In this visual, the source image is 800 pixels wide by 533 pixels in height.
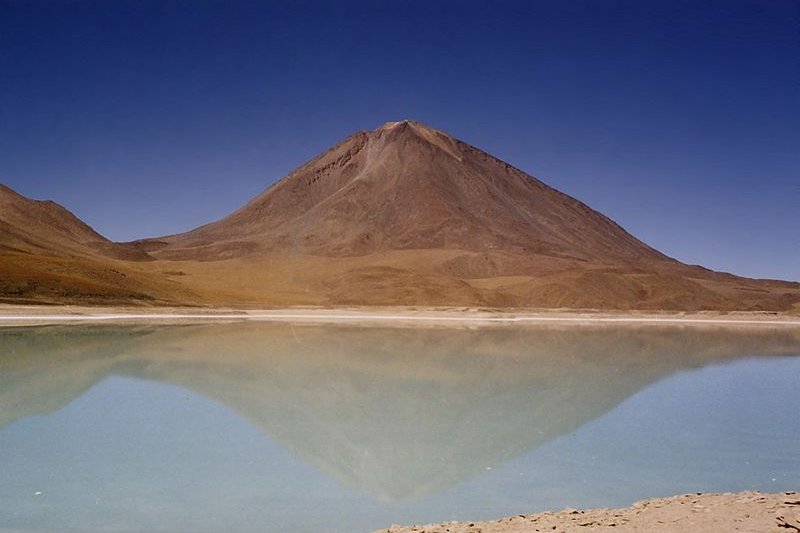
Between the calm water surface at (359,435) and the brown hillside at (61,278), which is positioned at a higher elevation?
the brown hillside at (61,278)

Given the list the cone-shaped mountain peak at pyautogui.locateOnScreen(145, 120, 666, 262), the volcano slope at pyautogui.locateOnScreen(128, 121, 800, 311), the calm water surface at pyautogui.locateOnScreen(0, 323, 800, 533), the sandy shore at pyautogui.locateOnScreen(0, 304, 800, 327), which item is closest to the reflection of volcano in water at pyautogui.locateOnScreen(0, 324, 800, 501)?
the calm water surface at pyautogui.locateOnScreen(0, 323, 800, 533)

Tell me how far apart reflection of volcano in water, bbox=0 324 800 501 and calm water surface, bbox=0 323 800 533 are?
70 mm

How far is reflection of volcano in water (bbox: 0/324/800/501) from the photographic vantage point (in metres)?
9.41

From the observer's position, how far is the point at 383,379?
1595 cm

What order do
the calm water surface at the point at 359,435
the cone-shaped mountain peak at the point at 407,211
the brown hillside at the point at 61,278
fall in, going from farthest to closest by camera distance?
1. the cone-shaped mountain peak at the point at 407,211
2. the brown hillside at the point at 61,278
3. the calm water surface at the point at 359,435

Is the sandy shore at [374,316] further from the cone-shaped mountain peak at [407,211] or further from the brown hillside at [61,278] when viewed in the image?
the cone-shaped mountain peak at [407,211]

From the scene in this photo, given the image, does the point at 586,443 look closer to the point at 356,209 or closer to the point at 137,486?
the point at 137,486

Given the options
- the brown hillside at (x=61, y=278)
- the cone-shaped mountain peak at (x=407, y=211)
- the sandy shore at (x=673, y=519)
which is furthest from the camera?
the cone-shaped mountain peak at (x=407, y=211)

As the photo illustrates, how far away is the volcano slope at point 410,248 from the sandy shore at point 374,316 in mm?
4850

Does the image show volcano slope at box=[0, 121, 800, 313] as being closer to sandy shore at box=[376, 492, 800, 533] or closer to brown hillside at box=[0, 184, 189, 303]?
brown hillside at box=[0, 184, 189, 303]

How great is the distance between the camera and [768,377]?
711 inches

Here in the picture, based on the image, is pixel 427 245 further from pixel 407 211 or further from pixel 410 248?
pixel 407 211

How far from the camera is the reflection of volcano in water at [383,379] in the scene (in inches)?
370

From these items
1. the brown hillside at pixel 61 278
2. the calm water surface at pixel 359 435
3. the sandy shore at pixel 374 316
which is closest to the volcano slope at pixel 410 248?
the brown hillside at pixel 61 278
